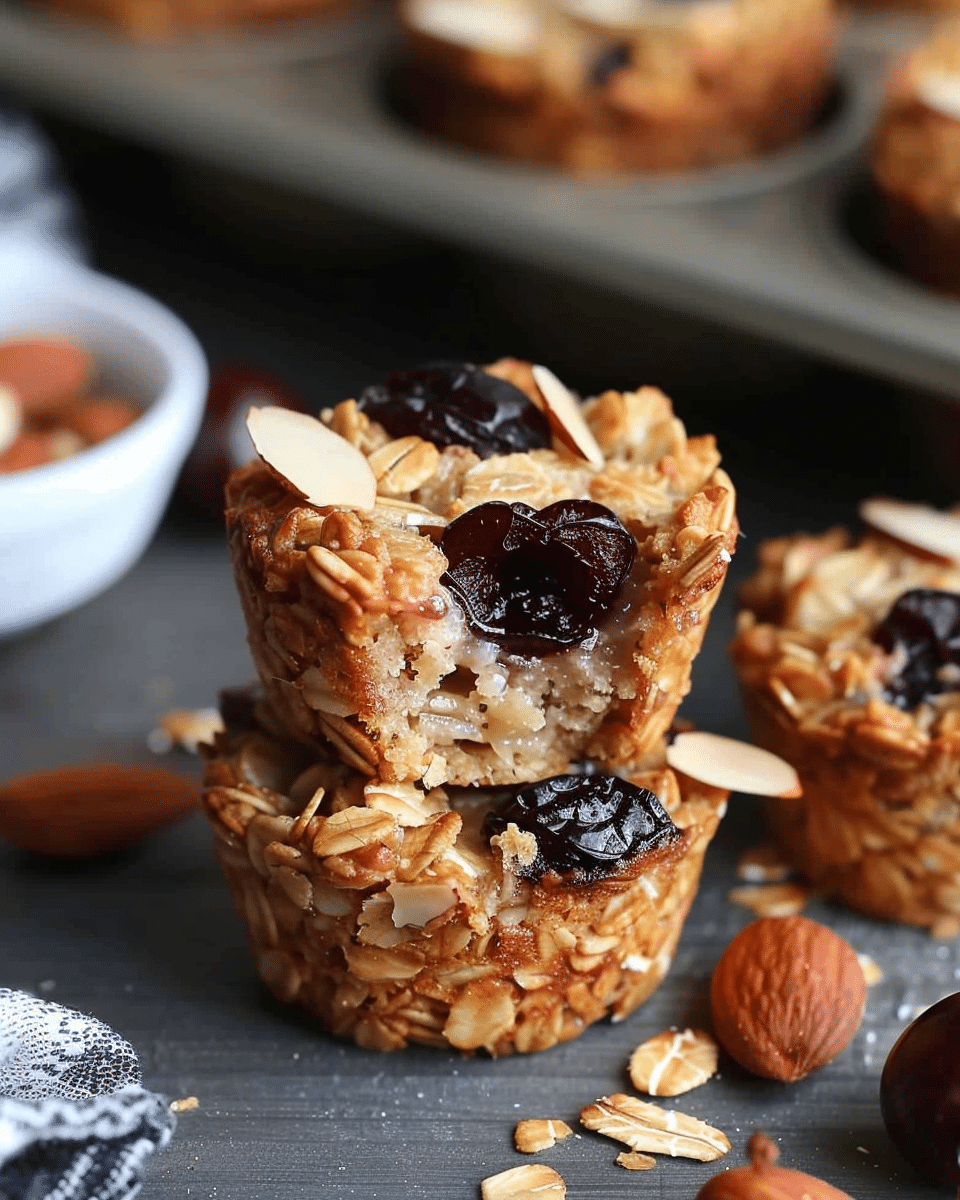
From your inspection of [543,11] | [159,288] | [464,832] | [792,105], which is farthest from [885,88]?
[464,832]

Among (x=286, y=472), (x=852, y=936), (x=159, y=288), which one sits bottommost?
(x=159, y=288)

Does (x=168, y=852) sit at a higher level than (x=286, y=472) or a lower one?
lower

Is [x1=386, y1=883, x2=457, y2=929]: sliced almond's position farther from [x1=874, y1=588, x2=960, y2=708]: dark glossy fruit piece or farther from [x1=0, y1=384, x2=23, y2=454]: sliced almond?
[x1=0, y1=384, x2=23, y2=454]: sliced almond

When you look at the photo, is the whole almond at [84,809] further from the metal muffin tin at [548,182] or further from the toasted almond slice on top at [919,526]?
the metal muffin tin at [548,182]

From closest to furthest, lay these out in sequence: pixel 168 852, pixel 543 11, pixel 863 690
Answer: pixel 863 690 < pixel 168 852 < pixel 543 11

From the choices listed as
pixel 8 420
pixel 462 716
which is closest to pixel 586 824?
pixel 462 716

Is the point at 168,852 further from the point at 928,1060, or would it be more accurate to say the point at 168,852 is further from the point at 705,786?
the point at 928,1060

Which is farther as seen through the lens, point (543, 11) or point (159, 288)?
point (159, 288)

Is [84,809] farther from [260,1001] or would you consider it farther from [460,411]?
[460,411]

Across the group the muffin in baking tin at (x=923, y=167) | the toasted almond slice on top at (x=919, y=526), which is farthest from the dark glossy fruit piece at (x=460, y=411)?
the muffin in baking tin at (x=923, y=167)
